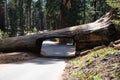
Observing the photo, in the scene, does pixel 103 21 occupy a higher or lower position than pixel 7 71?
higher

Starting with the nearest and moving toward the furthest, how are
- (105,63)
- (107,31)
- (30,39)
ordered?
(105,63) → (107,31) → (30,39)

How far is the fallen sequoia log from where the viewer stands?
23.9 meters

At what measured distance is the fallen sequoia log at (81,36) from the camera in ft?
78.5

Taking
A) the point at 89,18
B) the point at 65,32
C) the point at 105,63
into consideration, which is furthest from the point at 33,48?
the point at 89,18

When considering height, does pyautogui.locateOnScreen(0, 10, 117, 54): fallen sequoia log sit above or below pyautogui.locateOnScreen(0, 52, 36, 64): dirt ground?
above

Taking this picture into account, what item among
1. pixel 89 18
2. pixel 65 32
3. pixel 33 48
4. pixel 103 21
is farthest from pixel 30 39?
pixel 89 18

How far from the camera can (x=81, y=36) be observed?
2452 cm

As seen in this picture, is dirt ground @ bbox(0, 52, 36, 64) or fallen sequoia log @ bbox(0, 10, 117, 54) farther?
fallen sequoia log @ bbox(0, 10, 117, 54)

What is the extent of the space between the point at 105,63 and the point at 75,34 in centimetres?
1135

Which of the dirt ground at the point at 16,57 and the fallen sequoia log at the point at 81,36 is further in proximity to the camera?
the fallen sequoia log at the point at 81,36

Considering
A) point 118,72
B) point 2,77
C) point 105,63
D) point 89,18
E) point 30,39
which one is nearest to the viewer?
point 118,72

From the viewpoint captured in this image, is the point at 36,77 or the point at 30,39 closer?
the point at 36,77

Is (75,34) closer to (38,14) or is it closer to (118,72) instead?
(118,72)

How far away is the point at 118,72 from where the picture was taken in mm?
11203
